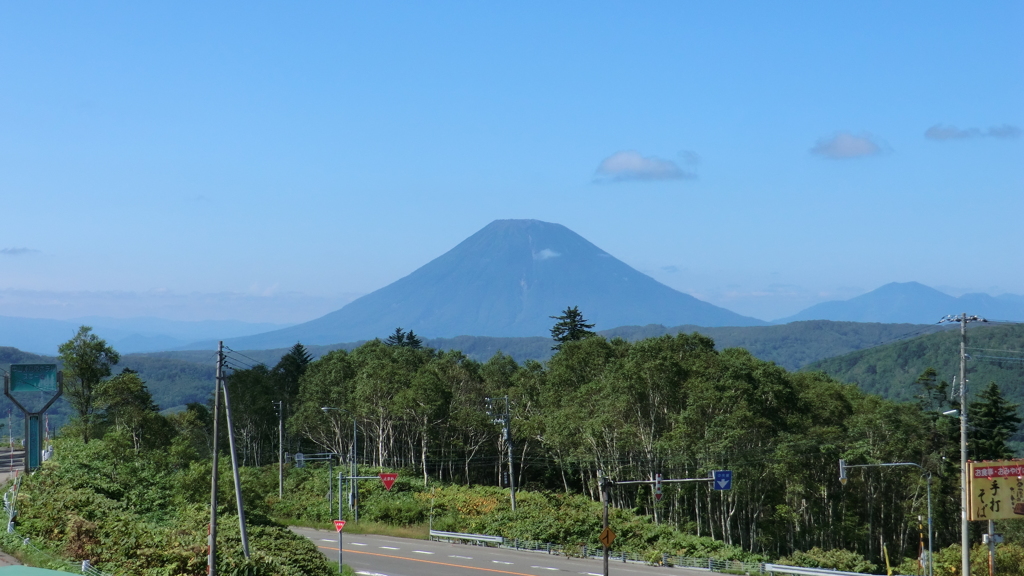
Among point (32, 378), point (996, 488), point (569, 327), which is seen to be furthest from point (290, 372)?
point (996, 488)

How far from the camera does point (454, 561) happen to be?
148 feet

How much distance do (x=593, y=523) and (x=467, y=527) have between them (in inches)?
408

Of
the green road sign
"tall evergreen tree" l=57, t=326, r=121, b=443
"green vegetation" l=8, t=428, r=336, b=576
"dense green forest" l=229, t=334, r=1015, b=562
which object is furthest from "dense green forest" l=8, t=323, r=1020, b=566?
the green road sign

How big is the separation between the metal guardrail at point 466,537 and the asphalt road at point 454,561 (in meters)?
1.02

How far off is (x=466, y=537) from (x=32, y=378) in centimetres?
2478

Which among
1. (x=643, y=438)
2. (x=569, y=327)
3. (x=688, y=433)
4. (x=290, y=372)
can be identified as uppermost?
(x=569, y=327)

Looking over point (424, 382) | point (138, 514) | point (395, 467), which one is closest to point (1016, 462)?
point (138, 514)

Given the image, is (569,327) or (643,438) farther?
(569,327)

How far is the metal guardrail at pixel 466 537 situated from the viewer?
178 ft

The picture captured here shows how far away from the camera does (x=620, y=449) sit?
63.9 meters

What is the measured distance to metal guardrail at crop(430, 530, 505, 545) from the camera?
54.3m

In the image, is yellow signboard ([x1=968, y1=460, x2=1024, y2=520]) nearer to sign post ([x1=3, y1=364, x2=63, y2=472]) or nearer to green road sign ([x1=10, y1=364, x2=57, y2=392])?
sign post ([x1=3, y1=364, x2=63, y2=472])

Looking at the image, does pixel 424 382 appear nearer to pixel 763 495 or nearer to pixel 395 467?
pixel 395 467

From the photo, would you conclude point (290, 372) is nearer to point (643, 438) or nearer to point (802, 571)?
point (643, 438)
